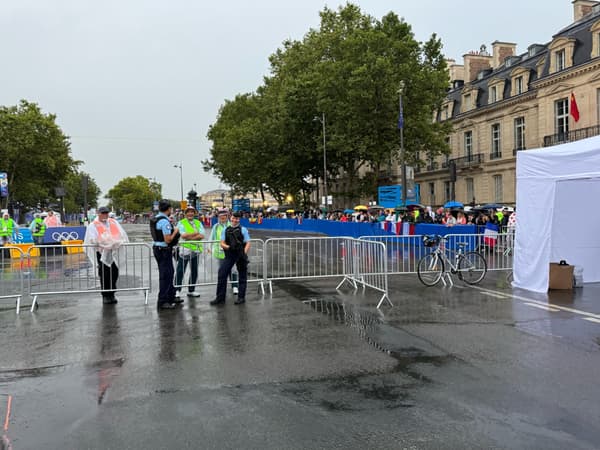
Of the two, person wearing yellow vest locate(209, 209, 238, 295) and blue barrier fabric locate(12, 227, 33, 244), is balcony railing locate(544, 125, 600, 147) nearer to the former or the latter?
person wearing yellow vest locate(209, 209, 238, 295)

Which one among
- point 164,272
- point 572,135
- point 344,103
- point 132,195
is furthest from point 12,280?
point 132,195

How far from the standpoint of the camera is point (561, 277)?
10.2 metres

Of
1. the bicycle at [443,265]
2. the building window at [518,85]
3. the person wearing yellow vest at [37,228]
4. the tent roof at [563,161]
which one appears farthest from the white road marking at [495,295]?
the building window at [518,85]

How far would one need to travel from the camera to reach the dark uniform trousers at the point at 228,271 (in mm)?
9203

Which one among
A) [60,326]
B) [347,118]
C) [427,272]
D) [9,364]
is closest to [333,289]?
[427,272]

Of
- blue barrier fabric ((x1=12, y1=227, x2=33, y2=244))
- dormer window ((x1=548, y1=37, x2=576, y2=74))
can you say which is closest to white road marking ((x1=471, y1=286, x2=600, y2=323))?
blue barrier fabric ((x1=12, y1=227, x2=33, y2=244))

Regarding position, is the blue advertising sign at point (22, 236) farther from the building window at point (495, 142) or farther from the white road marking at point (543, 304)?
the building window at point (495, 142)

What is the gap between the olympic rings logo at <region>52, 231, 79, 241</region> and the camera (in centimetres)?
2267

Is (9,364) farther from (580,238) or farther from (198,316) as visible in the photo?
(580,238)

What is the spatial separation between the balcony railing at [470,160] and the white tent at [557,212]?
3743cm

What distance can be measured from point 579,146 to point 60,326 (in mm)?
9612

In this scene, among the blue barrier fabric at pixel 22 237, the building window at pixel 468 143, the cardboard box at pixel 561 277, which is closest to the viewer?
the cardboard box at pixel 561 277

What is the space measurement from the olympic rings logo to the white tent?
19.3 m

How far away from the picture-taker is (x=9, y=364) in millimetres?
5816
